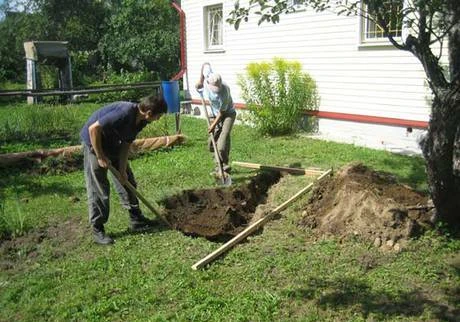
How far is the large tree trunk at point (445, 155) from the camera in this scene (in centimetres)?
426

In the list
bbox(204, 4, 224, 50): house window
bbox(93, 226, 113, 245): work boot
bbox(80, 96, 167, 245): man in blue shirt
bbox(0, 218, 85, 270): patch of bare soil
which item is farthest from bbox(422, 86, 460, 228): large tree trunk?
bbox(204, 4, 224, 50): house window

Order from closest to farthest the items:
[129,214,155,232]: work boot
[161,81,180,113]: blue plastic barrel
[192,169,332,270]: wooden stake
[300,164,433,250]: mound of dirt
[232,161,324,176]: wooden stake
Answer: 1. [192,169,332,270]: wooden stake
2. [300,164,433,250]: mound of dirt
3. [129,214,155,232]: work boot
4. [232,161,324,176]: wooden stake
5. [161,81,180,113]: blue plastic barrel

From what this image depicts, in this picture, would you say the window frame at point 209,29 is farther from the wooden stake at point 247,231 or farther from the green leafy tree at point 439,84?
the green leafy tree at point 439,84

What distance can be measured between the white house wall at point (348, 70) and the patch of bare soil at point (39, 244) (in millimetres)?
6076

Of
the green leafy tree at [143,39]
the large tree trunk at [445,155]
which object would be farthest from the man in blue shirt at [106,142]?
the green leafy tree at [143,39]

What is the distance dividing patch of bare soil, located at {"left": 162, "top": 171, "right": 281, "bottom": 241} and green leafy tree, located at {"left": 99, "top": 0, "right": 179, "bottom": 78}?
1729cm

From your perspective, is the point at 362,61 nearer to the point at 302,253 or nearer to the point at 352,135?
the point at 352,135

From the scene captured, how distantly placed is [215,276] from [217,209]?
68.4 inches

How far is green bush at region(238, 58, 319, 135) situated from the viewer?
34.4 feet

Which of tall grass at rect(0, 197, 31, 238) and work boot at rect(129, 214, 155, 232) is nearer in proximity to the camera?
tall grass at rect(0, 197, 31, 238)

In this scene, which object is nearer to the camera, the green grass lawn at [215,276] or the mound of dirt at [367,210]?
the green grass lawn at [215,276]

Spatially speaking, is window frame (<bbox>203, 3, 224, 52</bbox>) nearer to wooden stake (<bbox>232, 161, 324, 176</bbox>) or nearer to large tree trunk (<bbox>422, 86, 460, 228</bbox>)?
wooden stake (<bbox>232, 161, 324, 176</bbox>)

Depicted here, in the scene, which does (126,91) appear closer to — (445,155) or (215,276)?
(215,276)

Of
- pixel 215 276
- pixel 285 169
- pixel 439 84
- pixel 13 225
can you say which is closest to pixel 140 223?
pixel 13 225
